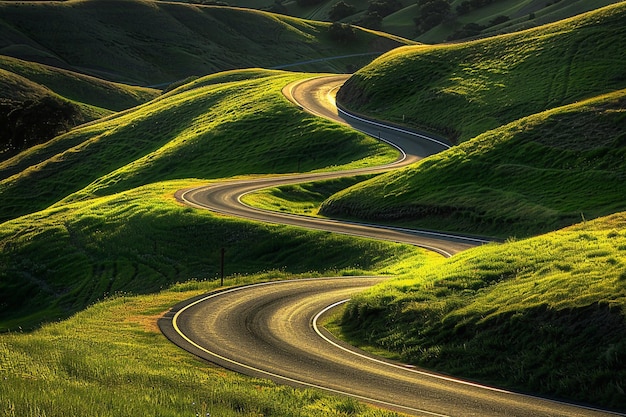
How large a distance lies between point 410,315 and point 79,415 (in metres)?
14.5

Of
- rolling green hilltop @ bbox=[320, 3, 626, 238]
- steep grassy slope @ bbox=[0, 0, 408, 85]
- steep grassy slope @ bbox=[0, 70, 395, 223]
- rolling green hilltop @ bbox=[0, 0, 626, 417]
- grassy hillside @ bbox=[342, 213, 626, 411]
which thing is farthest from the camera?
steep grassy slope @ bbox=[0, 0, 408, 85]

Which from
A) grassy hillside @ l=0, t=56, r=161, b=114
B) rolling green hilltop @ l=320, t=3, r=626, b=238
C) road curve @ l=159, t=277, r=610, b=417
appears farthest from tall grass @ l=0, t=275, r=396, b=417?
grassy hillside @ l=0, t=56, r=161, b=114

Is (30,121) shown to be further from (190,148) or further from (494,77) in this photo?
(494,77)

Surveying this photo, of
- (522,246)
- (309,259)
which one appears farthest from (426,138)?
(522,246)

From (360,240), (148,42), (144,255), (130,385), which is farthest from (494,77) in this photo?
(148,42)

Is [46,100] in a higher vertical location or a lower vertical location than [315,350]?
higher

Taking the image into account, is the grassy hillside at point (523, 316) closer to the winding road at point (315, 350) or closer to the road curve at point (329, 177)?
the winding road at point (315, 350)

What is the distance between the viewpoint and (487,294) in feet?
76.0

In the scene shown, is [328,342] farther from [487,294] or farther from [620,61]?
[620,61]

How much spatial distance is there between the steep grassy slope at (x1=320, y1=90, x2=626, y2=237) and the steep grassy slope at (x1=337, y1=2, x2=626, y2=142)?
45.5 ft

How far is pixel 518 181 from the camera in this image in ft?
153

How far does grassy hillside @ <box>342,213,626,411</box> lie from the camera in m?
17.5

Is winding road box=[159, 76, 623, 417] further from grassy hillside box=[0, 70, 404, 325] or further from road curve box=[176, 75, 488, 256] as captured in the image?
grassy hillside box=[0, 70, 404, 325]

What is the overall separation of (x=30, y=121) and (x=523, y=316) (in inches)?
3747
